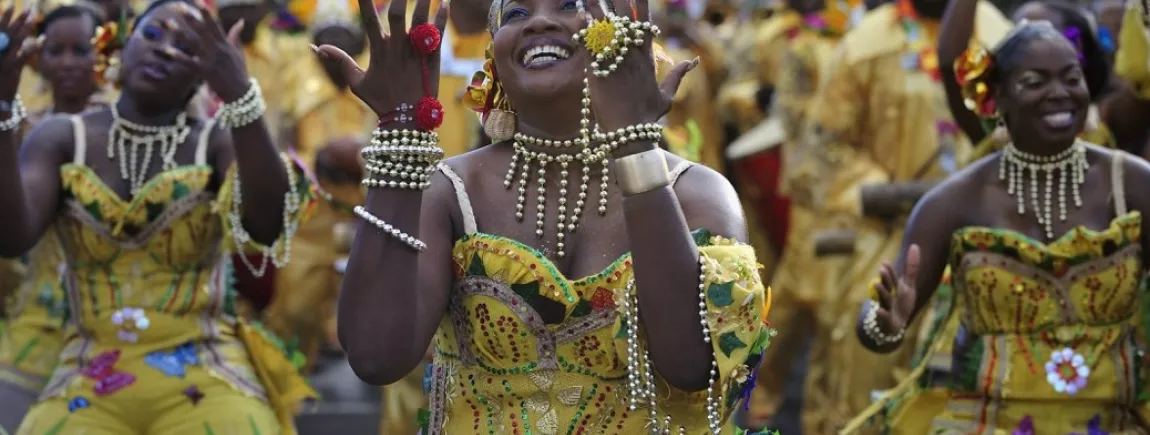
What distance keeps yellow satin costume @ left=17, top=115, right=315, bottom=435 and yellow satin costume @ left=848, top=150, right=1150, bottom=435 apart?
205 centimetres

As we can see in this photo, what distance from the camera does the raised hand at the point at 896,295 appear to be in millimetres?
4758

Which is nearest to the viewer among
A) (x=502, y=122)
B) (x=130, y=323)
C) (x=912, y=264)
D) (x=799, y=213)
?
(x=502, y=122)

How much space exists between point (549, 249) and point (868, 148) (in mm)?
5427

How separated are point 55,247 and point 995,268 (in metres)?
3.30

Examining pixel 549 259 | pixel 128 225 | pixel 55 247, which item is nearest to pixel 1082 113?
pixel 549 259

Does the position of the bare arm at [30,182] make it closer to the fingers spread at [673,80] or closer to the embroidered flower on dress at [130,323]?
the embroidered flower on dress at [130,323]

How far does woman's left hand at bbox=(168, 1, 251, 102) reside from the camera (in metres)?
4.92

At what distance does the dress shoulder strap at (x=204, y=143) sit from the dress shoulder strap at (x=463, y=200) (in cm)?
193

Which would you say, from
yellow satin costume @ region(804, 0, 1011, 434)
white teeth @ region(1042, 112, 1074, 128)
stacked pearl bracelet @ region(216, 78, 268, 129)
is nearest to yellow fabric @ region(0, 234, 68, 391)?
stacked pearl bracelet @ region(216, 78, 268, 129)

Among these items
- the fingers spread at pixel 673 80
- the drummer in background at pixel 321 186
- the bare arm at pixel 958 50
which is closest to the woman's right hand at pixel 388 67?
the fingers spread at pixel 673 80

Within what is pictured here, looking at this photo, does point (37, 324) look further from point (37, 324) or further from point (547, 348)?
point (547, 348)

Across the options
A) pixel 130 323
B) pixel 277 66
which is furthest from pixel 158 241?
pixel 277 66

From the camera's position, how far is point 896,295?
4809 millimetres

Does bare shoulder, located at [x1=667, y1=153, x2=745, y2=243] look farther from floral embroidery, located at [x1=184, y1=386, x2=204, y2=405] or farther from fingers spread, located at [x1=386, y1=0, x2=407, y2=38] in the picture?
floral embroidery, located at [x1=184, y1=386, x2=204, y2=405]
